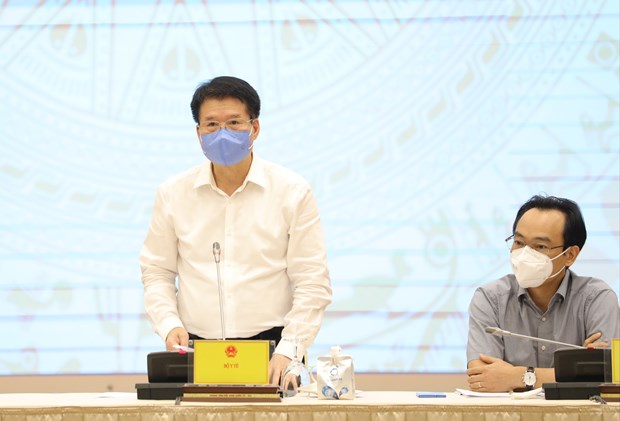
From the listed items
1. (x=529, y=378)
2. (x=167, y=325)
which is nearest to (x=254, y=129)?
(x=167, y=325)

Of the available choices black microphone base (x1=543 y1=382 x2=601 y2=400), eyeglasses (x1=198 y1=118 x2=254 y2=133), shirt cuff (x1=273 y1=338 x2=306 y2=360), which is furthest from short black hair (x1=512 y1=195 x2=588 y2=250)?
eyeglasses (x1=198 y1=118 x2=254 y2=133)

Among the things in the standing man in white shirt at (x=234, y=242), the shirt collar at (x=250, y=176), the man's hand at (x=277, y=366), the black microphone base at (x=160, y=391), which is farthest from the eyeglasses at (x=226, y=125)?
the black microphone base at (x=160, y=391)

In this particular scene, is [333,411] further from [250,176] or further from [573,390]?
[250,176]

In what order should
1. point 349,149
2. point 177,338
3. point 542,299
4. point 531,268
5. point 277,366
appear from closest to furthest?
point 277,366 < point 177,338 < point 531,268 < point 542,299 < point 349,149

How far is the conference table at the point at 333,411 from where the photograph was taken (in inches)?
86.4

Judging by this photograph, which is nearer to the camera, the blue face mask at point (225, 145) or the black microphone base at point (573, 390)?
the black microphone base at point (573, 390)

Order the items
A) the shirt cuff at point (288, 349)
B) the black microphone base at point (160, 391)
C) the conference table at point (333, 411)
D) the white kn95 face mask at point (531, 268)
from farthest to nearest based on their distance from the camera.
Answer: the white kn95 face mask at point (531, 268), the shirt cuff at point (288, 349), the black microphone base at point (160, 391), the conference table at point (333, 411)

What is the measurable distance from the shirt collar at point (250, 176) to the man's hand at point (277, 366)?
58 centimetres

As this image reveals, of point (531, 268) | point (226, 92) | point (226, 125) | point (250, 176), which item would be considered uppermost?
point (226, 92)

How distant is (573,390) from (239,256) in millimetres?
1083

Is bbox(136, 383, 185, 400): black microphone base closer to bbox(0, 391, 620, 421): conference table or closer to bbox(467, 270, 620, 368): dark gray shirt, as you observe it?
bbox(0, 391, 620, 421): conference table

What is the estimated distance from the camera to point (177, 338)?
8.79 ft

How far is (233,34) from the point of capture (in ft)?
13.2

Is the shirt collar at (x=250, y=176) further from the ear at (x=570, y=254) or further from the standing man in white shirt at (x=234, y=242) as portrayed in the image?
the ear at (x=570, y=254)
